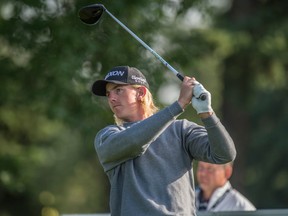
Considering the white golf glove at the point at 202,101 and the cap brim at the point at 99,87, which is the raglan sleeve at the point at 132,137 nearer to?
the white golf glove at the point at 202,101

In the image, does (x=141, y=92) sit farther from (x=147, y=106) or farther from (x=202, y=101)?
(x=202, y=101)

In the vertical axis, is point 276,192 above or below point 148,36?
below

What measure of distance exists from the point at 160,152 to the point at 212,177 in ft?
10.6

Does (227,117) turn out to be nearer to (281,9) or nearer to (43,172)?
(281,9)

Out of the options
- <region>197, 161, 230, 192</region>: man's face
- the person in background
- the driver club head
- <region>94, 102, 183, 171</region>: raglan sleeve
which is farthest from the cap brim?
<region>197, 161, 230, 192</region>: man's face

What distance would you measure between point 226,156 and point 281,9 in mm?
14894

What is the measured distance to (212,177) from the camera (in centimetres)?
807

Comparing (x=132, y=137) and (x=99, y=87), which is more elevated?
(x=99, y=87)

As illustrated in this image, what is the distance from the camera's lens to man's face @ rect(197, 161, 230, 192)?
8.04 meters

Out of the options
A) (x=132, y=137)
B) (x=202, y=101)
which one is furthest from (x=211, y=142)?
(x=132, y=137)

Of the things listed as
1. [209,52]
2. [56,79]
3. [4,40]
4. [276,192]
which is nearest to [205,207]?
[56,79]

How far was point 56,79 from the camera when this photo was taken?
1263 centimetres

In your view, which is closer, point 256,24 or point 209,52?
point 209,52

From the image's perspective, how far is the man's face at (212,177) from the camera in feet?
26.4
